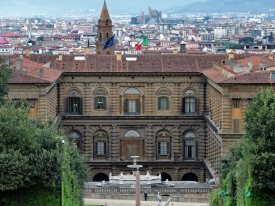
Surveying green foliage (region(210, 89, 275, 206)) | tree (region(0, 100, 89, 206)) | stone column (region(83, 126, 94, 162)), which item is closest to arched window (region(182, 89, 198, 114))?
stone column (region(83, 126, 94, 162))

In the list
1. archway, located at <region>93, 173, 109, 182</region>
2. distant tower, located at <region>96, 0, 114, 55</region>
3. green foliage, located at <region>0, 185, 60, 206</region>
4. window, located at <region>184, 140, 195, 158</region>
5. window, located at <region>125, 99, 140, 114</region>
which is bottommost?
archway, located at <region>93, 173, 109, 182</region>

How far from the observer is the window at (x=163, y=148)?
93438mm

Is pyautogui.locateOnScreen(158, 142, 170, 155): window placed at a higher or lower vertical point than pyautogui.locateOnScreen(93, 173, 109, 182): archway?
higher

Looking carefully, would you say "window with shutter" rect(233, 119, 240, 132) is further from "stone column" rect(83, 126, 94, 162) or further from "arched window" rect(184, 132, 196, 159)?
"stone column" rect(83, 126, 94, 162)

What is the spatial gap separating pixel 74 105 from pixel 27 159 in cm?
3335

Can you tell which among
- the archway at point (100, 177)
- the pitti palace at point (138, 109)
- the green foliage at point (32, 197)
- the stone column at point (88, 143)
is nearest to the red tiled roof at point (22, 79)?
the pitti palace at point (138, 109)

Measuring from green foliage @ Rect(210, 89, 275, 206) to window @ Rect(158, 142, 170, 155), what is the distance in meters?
31.3

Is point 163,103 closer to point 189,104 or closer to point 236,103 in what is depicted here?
point 189,104

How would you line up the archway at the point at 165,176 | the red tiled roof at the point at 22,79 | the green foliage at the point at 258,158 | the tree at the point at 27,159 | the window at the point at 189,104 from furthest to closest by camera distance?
1. the window at the point at 189,104
2. the archway at the point at 165,176
3. the red tiled roof at the point at 22,79
4. the tree at the point at 27,159
5. the green foliage at the point at 258,158

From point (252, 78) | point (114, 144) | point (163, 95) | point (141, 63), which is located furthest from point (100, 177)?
point (252, 78)

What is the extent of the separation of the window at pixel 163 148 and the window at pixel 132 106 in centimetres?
346

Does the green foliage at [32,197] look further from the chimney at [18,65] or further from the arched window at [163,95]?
the arched window at [163,95]

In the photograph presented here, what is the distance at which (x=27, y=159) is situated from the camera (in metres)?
59.8

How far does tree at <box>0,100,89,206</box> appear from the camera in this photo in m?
59.7
